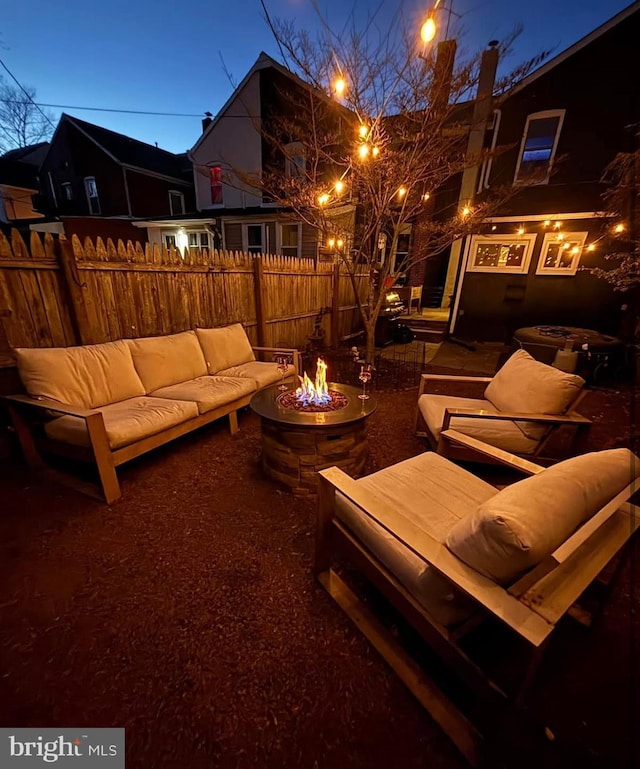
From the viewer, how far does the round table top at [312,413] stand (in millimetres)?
2465

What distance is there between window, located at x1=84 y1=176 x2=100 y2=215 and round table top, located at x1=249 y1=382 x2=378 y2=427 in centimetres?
1460

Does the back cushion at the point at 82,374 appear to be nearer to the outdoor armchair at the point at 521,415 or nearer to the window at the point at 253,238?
the outdoor armchair at the point at 521,415

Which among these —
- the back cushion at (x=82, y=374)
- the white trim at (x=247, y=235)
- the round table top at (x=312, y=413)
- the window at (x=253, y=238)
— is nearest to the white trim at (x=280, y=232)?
the white trim at (x=247, y=235)

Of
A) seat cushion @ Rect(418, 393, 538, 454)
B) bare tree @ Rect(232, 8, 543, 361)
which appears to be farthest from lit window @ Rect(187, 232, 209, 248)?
seat cushion @ Rect(418, 393, 538, 454)

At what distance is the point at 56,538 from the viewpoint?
2137 mm

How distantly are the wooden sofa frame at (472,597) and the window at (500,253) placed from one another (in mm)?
7508

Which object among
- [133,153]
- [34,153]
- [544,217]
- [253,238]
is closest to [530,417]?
[544,217]

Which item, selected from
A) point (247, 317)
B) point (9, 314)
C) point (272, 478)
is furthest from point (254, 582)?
point (247, 317)

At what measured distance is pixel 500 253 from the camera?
766 centimetres

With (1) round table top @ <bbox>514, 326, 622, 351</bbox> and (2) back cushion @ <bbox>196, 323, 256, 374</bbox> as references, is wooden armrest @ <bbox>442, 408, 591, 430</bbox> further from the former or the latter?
(1) round table top @ <bbox>514, 326, 622, 351</bbox>

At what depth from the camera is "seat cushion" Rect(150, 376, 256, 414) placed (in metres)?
3.15

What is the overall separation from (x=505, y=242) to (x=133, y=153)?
14.6m

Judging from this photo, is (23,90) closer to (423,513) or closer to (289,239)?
(289,239)

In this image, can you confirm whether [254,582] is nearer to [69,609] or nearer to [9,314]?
[69,609]
